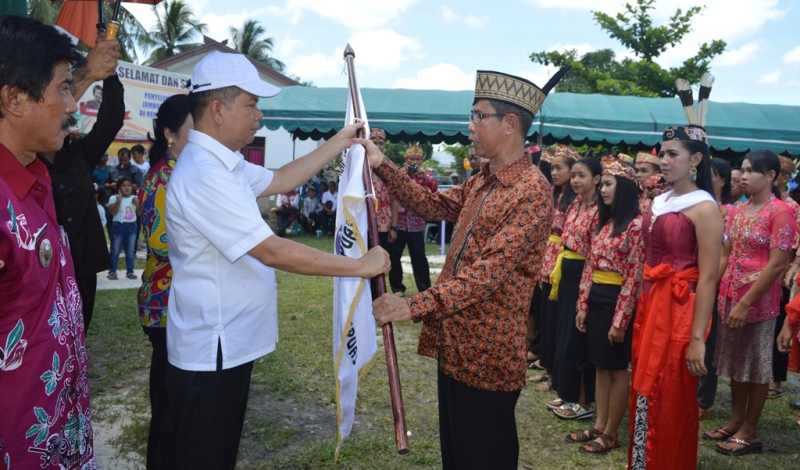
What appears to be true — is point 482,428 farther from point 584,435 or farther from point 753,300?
point 753,300

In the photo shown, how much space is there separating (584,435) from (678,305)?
4.93ft

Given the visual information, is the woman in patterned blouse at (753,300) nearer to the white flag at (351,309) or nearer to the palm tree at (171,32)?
the white flag at (351,309)

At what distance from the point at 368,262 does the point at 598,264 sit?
245cm

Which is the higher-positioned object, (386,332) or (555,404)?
(386,332)

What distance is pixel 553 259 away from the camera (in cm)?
587

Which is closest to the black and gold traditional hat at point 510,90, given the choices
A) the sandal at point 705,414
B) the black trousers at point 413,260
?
the sandal at point 705,414

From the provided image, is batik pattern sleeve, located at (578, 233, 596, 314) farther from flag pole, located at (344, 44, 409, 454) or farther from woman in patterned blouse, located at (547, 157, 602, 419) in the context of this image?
flag pole, located at (344, 44, 409, 454)

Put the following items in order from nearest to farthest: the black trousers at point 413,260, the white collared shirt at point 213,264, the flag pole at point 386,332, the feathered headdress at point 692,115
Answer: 1. the white collared shirt at point 213,264
2. the flag pole at point 386,332
3. the feathered headdress at point 692,115
4. the black trousers at point 413,260

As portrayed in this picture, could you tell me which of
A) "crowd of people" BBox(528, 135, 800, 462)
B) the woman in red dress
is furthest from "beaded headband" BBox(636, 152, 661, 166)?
the woman in red dress

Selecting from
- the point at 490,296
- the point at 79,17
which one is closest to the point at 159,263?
the point at 79,17

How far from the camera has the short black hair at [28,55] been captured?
1.80 metres

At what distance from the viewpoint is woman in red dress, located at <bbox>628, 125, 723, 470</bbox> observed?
11.1 ft

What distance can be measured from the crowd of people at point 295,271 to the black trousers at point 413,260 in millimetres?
4481

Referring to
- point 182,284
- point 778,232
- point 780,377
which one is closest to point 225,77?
point 182,284
